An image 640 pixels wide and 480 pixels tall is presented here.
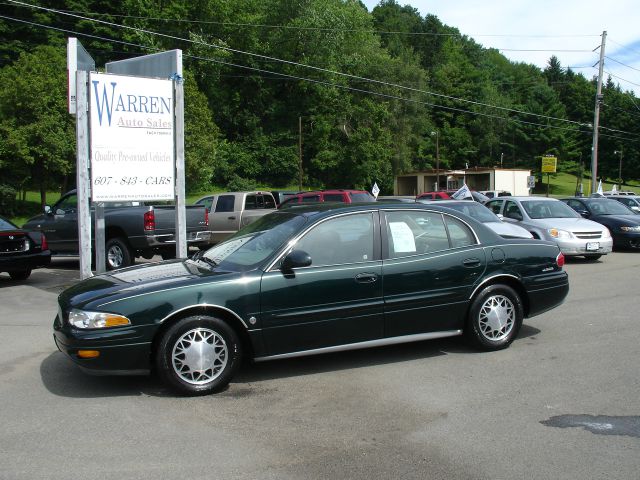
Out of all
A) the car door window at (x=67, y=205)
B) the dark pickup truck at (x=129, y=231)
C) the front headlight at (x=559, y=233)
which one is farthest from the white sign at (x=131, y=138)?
the front headlight at (x=559, y=233)

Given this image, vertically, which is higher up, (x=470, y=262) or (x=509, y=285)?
(x=470, y=262)

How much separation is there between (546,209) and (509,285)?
9601 millimetres

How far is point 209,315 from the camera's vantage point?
515cm

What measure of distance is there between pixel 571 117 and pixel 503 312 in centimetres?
11062

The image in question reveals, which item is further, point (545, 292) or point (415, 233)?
point (545, 292)

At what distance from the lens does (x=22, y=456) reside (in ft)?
12.9

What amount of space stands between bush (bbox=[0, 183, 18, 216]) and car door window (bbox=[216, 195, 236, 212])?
82.2 feet

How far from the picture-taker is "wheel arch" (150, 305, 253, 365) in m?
5.04

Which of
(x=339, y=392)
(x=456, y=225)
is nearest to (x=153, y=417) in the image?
(x=339, y=392)

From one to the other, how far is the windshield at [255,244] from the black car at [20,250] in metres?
6.67

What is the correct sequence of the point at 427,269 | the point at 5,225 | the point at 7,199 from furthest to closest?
the point at 7,199 → the point at 5,225 → the point at 427,269

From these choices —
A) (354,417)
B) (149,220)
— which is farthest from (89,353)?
(149,220)

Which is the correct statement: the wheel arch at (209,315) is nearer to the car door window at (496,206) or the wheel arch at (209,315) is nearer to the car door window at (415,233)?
the car door window at (415,233)

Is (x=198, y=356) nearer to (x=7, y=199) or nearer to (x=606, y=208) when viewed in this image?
(x=606, y=208)
